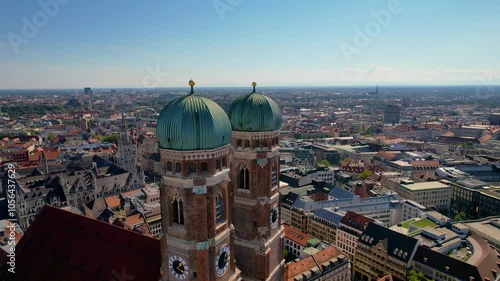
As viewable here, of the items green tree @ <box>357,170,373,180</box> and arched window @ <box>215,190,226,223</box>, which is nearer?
arched window @ <box>215,190,226,223</box>

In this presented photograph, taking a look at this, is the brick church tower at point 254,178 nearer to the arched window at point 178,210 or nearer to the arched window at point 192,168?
the arched window at point 192,168

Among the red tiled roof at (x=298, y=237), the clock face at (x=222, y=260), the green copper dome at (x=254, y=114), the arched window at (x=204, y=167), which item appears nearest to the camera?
the arched window at (x=204, y=167)

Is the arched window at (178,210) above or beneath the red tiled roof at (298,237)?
above

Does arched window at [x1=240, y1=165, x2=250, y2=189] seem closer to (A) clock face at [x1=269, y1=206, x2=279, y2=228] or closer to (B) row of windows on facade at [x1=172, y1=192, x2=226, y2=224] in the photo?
(A) clock face at [x1=269, y1=206, x2=279, y2=228]

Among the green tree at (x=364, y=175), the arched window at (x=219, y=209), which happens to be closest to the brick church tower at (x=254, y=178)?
the arched window at (x=219, y=209)

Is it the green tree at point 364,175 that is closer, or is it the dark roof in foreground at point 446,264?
the dark roof in foreground at point 446,264

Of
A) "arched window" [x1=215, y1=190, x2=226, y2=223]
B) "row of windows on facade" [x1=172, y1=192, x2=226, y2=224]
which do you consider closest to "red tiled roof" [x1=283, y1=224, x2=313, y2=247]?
"arched window" [x1=215, y1=190, x2=226, y2=223]

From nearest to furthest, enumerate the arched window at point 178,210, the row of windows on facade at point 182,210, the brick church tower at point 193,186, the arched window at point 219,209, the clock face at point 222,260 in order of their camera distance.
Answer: the brick church tower at point 193,186
the arched window at point 178,210
the row of windows on facade at point 182,210
the arched window at point 219,209
the clock face at point 222,260
